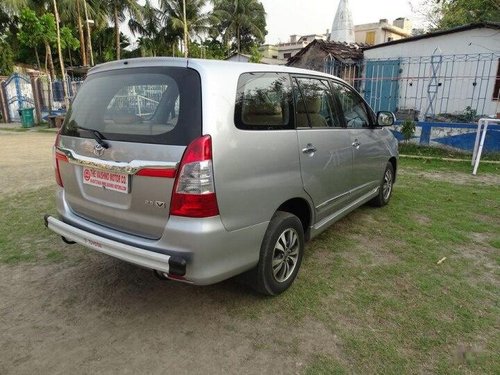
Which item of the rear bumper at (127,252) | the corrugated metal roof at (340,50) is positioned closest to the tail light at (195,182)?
the rear bumper at (127,252)

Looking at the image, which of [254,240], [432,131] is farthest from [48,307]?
[432,131]

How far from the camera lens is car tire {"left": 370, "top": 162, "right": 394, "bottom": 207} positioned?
499cm

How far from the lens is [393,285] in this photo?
3125mm

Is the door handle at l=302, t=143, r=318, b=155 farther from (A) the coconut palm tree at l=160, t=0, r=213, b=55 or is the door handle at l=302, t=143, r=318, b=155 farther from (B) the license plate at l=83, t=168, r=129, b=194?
(A) the coconut palm tree at l=160, t=0, r=213, b=55

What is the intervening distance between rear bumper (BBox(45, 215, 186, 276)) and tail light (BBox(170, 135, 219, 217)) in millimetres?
289

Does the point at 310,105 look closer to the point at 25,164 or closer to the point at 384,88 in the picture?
the point at 25,164

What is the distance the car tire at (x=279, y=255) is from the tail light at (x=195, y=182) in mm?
664

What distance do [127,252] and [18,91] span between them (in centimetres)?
2040

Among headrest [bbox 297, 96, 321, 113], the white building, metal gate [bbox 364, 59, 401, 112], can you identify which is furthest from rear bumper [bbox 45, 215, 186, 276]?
the white building

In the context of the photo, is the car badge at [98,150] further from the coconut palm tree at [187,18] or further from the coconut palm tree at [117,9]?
the coconut palm tree at [187,18]

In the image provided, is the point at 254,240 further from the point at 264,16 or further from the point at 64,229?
the point at 264,16

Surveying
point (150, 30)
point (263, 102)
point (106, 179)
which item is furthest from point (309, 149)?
point (150, 30)

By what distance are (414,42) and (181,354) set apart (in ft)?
45.4

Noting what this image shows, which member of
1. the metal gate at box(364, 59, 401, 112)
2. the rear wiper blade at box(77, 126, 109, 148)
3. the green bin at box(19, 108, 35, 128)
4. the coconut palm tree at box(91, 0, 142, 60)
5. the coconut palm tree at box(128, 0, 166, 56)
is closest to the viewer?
the rear wiper blade at box(77, 126, 109, 148)
